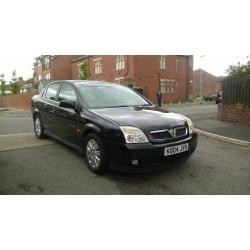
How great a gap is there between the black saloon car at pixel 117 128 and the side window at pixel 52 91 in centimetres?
20

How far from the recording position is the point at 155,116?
4.72 m

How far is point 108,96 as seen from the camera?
18.4ft

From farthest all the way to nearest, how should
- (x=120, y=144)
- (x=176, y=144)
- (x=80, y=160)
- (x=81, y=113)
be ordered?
(x=80, y=160) → (x=81, y=113) → (x=176, y=144) → (x=120, y=144)

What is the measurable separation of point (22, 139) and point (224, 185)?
5.22m

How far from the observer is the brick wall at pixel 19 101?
29.6 metres

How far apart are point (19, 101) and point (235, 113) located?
27.1 meters

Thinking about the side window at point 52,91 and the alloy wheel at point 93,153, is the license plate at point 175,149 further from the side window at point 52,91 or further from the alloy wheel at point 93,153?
the side window at point 52,91

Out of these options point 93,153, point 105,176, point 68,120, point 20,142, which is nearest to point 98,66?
point 20,142

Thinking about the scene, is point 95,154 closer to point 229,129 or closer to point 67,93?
point 67,93

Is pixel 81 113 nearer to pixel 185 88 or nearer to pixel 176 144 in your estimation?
pixel 176 144

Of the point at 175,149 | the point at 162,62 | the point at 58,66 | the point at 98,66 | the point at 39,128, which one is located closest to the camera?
the point at 175,149

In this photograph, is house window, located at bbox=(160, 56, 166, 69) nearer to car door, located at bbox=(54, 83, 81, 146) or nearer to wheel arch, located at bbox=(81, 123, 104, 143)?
car door, located at bbox=(54, 83, 81, 146)

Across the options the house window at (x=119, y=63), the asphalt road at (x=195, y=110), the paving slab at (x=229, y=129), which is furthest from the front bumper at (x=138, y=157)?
the house window at (x=119, y=63)

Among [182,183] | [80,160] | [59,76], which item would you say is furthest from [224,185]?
[59,76]
